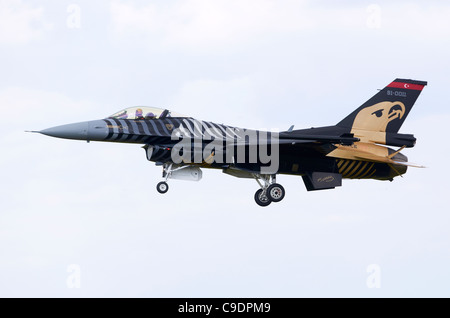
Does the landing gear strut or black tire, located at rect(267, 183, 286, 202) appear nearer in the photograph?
the landing gear strut

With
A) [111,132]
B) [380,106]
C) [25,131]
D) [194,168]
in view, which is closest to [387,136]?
[380,106]

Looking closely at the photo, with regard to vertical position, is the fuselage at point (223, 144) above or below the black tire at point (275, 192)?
above

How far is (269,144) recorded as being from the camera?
33219mm

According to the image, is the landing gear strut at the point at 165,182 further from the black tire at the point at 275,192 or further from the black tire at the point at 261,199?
the black tire at the point at 275,192

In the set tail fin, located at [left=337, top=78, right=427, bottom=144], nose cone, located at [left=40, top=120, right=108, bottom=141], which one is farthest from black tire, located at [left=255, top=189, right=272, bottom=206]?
nose cone, located at [left=40, top=120, right=108, bottom=141]

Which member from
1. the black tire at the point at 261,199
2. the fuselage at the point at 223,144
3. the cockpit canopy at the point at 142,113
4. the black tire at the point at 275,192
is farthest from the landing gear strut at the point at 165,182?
the black tire at the point at 275,192

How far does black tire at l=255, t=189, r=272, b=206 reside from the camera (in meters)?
34.1

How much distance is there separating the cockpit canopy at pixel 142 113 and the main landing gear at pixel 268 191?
364 cm

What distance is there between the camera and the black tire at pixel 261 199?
34094mm

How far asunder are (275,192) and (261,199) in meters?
0.58

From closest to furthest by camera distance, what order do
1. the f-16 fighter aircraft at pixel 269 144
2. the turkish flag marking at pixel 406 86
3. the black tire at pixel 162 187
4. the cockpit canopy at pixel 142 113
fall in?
1. the black tire at pixel 162 187
2. the f-16 fighter aircraft at pixel 269 144
3. the cockpit canopy at pixel 142 113
4. the turkish flag marking at pixel 406 86

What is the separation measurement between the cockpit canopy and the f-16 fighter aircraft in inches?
1.2

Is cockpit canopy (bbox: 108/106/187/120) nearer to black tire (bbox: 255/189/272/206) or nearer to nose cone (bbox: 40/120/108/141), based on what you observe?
nose cone (bbox: 40/120/108/141)

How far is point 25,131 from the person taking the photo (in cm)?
3112
